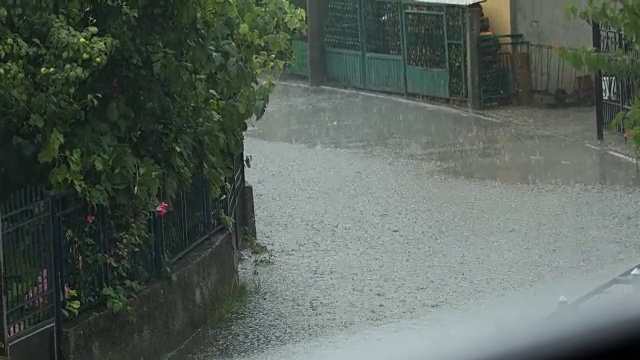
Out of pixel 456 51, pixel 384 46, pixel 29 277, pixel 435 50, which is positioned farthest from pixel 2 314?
pixel 384 46

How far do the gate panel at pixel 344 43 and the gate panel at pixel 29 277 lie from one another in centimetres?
1507

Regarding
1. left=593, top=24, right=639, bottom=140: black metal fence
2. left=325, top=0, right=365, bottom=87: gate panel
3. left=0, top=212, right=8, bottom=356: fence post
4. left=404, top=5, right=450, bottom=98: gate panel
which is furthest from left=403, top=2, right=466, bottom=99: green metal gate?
left=0, top=212, right=8, bottom=356: fence post

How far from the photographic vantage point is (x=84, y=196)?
7.59 meters

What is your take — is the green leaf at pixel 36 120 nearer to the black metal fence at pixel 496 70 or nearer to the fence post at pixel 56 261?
the fence post at pixel 56 261

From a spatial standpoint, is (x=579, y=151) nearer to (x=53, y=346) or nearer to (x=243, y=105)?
(x=243, y=105)

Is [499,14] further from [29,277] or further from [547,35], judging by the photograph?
[29,277]

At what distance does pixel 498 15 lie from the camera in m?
20.2

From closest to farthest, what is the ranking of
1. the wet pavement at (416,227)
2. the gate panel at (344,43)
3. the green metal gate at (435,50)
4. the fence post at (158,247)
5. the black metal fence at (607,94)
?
the fence post at (158,247) → the wet pavement at (416,227) → the black metal fence at (607,94) → the green metal gate at (435,50) → the gate panel at (344,43)

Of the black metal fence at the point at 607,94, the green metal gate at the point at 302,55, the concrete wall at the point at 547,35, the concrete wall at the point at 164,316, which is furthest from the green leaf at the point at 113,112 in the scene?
the green metal gate at the point at 302,55

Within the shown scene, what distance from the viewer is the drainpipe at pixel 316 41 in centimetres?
2277

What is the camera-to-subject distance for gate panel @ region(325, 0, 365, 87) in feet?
72.5

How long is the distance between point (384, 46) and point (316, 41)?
6.02ft

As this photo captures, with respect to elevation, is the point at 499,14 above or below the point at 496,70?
above

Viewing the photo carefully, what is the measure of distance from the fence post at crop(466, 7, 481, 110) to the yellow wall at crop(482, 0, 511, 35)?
1108 millimetres
